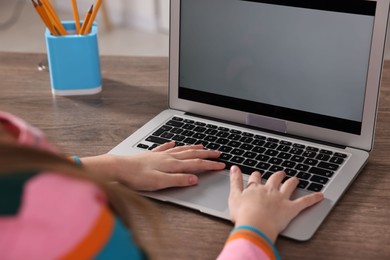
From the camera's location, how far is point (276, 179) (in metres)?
1.05

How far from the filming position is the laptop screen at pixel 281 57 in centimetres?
112

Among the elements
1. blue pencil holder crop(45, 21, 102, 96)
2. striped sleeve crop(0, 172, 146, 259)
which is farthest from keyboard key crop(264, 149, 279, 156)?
striped sleeve crop(0, 172, 146, 259)

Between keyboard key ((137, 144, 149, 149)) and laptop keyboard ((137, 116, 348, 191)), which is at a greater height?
laptop keyboard ((137, 116, 348, 191))

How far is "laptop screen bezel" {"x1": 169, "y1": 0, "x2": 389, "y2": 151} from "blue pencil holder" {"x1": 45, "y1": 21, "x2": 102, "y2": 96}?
0.21 meters

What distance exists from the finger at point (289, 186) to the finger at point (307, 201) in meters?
0.02

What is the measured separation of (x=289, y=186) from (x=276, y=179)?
0.08ft

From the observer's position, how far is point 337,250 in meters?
0.94

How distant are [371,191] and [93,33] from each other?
2.22 ft

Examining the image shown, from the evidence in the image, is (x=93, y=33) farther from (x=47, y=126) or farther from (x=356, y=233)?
(x=356, y=233)

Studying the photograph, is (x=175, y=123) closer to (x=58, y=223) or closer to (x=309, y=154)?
(x=309, y=154)

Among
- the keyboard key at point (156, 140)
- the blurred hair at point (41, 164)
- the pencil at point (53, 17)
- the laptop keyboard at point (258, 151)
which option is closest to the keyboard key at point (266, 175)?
the laptop keyboard at point (258, 151)

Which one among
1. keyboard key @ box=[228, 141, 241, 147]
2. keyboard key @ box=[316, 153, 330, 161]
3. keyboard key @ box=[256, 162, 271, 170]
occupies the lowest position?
keyboard key @ box=[228, 141, 241, 147]

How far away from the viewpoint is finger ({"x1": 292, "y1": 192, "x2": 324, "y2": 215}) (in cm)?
99

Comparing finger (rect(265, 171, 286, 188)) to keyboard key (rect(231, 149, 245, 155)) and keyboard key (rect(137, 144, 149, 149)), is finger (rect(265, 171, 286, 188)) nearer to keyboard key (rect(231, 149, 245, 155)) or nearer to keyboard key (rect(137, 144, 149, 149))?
keyboard key (rect(231, 149, 245, 155))
